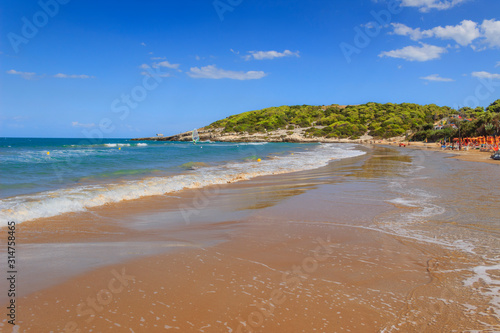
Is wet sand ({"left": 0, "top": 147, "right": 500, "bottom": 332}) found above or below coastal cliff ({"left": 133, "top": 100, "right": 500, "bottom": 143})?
below

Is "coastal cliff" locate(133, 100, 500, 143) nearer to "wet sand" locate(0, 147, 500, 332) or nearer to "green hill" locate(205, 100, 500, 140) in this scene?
"green hill" locate(205, 100, 500, 140)

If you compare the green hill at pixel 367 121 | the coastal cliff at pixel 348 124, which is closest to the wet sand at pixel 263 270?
the green hill at pixel 367 121

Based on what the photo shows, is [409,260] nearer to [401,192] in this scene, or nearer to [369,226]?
[369,226]

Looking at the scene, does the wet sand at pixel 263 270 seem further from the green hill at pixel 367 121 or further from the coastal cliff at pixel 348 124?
the coastal cliff at pixel 348 124

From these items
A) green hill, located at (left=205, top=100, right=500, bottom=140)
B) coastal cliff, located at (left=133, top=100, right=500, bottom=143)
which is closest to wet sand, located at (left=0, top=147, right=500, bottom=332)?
green hill, located at (left=205, top=100, right=500, bottom=140)

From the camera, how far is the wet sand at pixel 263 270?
2.81 meters

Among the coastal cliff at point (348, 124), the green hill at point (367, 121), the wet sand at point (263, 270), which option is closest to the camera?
the wet sand at point (263, 270)

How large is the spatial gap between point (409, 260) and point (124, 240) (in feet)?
14.7

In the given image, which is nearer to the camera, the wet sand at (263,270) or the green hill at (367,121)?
the wet sand at (263,270)

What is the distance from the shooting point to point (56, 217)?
6.77m

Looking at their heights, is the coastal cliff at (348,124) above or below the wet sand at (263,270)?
above

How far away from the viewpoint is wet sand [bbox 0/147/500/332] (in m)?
2.81

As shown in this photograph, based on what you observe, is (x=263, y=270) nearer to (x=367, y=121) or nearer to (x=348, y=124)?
(x=348, y=124)

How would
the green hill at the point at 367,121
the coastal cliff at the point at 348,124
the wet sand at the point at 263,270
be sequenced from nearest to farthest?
the wet sand at the point at 263,270 < the green hill at the point at 367,121 < the coastal cliff at the point at 348,124
